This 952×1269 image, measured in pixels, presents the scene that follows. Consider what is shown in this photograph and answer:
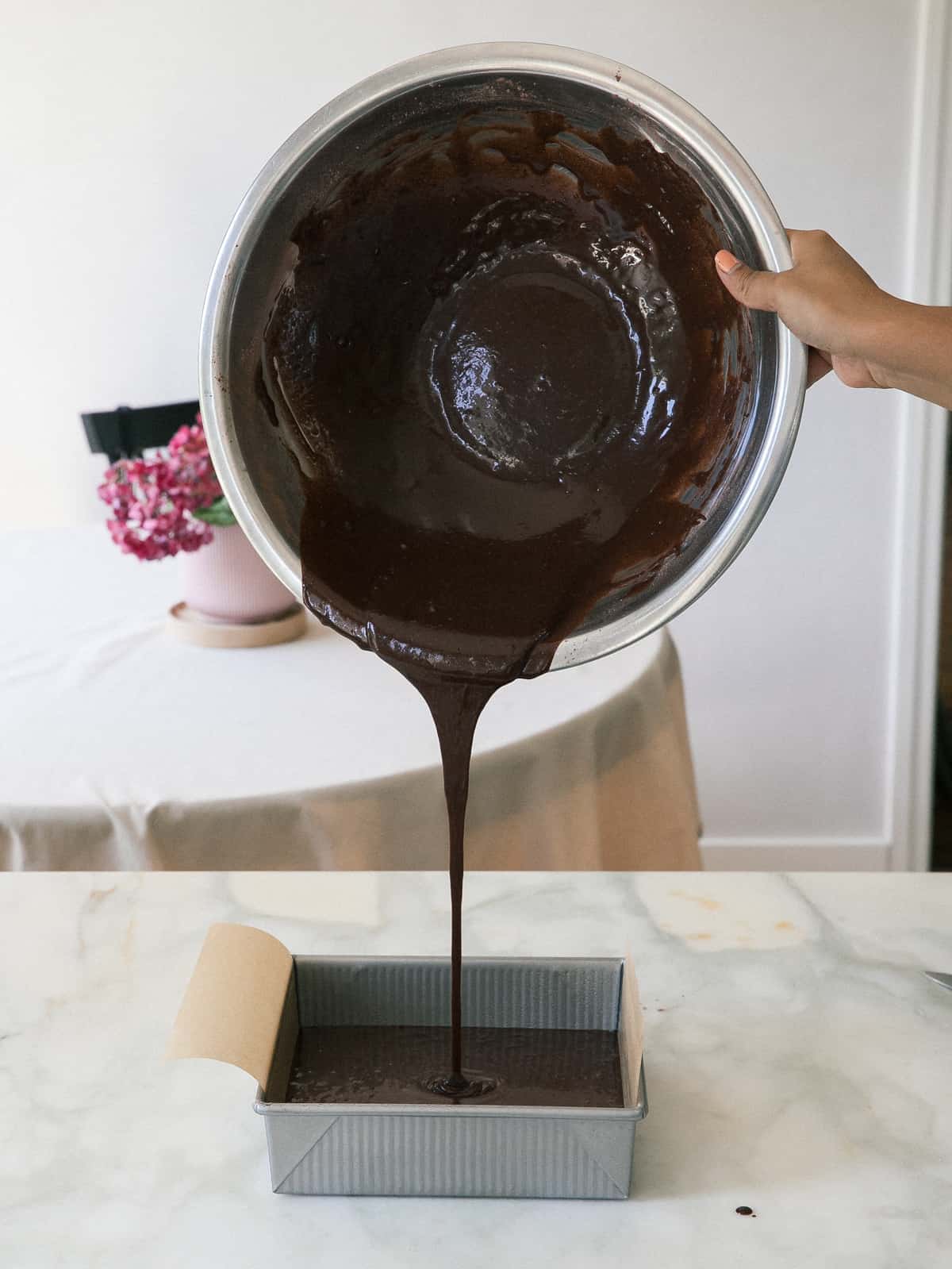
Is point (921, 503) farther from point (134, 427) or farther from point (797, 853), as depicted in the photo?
point (134, 427)

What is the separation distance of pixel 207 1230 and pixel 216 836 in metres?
0.72

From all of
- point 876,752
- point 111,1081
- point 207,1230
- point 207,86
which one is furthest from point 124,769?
point 876,752

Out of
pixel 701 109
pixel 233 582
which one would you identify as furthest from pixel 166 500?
pixel 701 109

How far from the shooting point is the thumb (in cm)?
74

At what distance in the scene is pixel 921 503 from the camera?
287cm

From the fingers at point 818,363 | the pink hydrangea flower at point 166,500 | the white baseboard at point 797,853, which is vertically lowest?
the white baseboard at point 797,853

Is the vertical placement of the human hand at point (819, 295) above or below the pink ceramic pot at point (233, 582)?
above

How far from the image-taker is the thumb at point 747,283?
74cm

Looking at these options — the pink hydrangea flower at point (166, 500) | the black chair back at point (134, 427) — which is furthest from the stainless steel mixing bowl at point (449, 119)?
the black chair back at point (134, 427)

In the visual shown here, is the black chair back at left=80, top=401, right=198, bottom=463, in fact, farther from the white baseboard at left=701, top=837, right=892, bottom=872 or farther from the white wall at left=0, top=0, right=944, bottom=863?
the white baseboard at left=701, top=837, right=892, bottom=872

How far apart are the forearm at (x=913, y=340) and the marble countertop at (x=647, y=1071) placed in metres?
0.43

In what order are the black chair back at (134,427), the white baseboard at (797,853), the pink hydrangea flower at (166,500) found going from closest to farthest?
the pink hydrangea flower at (166,500) → the black chair back at (134,427) → the white baseboard at (797,853)

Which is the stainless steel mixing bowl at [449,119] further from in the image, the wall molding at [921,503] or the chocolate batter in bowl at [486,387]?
the wall molding at [921,503]

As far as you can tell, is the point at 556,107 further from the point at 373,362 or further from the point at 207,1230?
the point at 207,1230
